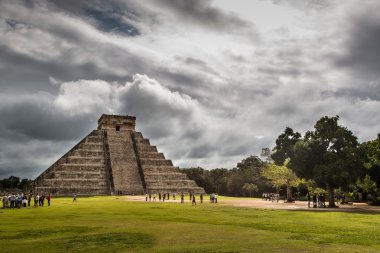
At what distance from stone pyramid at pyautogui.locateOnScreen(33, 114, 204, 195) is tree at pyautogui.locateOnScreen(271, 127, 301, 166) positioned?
769 inches

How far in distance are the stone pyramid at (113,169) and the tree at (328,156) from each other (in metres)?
32.2

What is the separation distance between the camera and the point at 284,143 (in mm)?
46906

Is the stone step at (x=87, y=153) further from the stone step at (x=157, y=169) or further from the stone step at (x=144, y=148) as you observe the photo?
the stone step at (x=157, y=169)

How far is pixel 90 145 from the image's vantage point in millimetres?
69562

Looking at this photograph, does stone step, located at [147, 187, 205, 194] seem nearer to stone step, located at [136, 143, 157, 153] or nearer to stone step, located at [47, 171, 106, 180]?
stone step, located at [47, 171, 106, 180]

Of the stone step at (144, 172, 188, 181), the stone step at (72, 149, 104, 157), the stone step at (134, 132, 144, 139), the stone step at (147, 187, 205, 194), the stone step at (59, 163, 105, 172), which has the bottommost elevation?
the stone step at (147, 187, 205, 194)

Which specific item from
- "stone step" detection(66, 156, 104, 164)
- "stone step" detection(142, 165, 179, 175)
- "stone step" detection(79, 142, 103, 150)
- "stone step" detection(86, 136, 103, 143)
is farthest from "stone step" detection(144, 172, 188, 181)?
"stone step" detection(86, 136, 103, 143)

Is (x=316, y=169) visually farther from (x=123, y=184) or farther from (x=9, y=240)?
(x=123, y=184)

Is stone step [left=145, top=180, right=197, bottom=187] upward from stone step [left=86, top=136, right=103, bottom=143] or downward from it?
downward

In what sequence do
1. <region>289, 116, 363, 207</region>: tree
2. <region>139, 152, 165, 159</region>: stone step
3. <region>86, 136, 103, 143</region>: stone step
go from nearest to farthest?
1. <region>289, 116, 363, 207</region>: tree
2. <region>86, 136, 103, 143</region>: stone step
3. <region>139, 152, 165, 159</region>: stone step

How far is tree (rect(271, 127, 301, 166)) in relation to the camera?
4644cm

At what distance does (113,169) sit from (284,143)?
98.5ft

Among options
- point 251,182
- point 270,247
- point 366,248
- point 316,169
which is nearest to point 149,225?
point 270,247

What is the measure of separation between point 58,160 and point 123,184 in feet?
39.9
